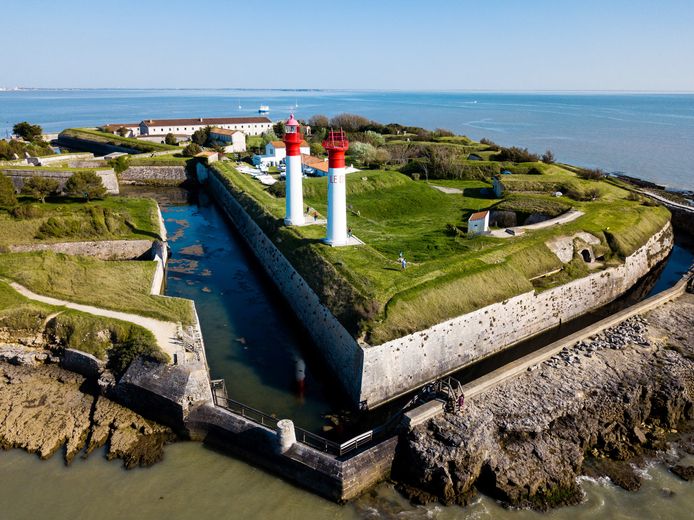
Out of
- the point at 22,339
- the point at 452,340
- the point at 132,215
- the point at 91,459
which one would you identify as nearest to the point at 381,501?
the point at 452,340

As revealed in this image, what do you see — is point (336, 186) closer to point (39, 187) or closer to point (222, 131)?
point (39, 187)

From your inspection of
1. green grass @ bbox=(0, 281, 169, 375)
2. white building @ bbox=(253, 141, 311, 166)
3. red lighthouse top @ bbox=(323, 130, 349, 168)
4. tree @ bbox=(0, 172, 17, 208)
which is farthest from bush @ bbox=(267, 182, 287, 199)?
green grass @ bbox=(0, 281, 169, 375)

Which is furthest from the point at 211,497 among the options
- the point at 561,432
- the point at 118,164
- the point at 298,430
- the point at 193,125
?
the point at 193,125

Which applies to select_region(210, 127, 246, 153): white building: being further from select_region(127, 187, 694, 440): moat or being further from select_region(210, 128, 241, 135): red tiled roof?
select_region(127, 187, 694, 440): moat

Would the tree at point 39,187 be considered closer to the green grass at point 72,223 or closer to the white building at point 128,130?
the green grass at point 72,223

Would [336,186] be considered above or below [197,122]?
below

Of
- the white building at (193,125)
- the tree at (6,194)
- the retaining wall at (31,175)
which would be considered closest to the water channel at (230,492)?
the tree at (6,194)

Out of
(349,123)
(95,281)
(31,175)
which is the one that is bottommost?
(95,281)

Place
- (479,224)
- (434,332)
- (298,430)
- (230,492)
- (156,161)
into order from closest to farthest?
1. (230,492)
2. (298,430)
3. (434,332)
4. (479,224)
5. (156,161)
